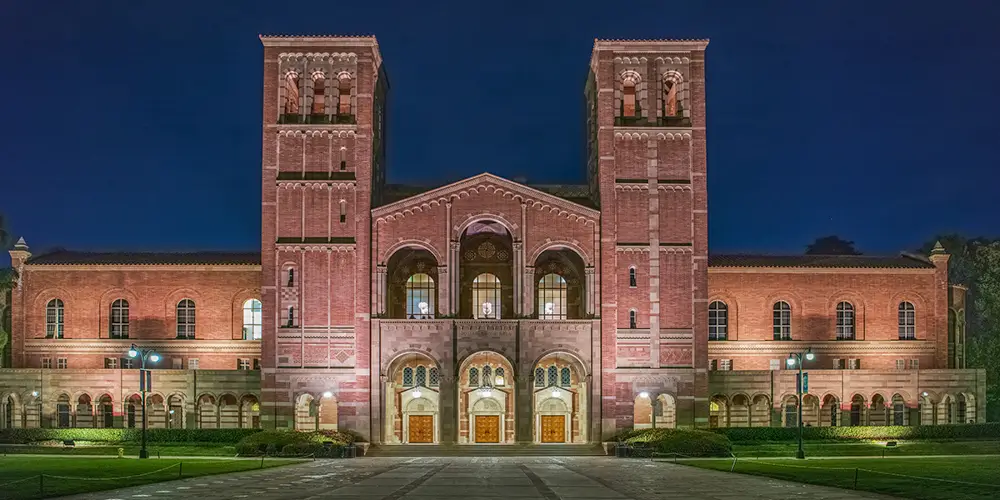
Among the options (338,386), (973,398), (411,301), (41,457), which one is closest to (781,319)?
(973,398)

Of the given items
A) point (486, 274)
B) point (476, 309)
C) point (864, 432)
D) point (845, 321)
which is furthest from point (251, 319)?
point (845, 321)

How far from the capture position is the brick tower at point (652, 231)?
64.5 metres

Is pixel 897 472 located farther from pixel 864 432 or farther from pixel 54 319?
pixel 54 319

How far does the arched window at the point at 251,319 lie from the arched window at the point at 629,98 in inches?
1071

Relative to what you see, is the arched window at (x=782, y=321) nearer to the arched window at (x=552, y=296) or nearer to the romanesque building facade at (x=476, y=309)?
the romanesque building facade at (x=476, y=309)

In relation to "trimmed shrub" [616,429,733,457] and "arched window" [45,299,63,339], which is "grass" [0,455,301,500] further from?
"arched window" [45,299,63,339]

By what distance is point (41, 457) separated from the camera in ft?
169

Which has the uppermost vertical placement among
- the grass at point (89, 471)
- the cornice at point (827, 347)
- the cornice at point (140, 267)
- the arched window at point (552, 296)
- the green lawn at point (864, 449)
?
the cornice at point (140, 267)

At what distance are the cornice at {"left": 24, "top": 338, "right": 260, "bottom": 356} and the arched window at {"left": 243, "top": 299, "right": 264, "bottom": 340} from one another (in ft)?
2.18

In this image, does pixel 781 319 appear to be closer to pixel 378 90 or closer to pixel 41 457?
pixel 378 90

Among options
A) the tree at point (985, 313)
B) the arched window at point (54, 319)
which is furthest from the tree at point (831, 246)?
the arched window at point (54, 319)

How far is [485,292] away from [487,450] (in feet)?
38.6

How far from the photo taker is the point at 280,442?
5719 centimetres

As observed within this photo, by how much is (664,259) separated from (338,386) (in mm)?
20491
